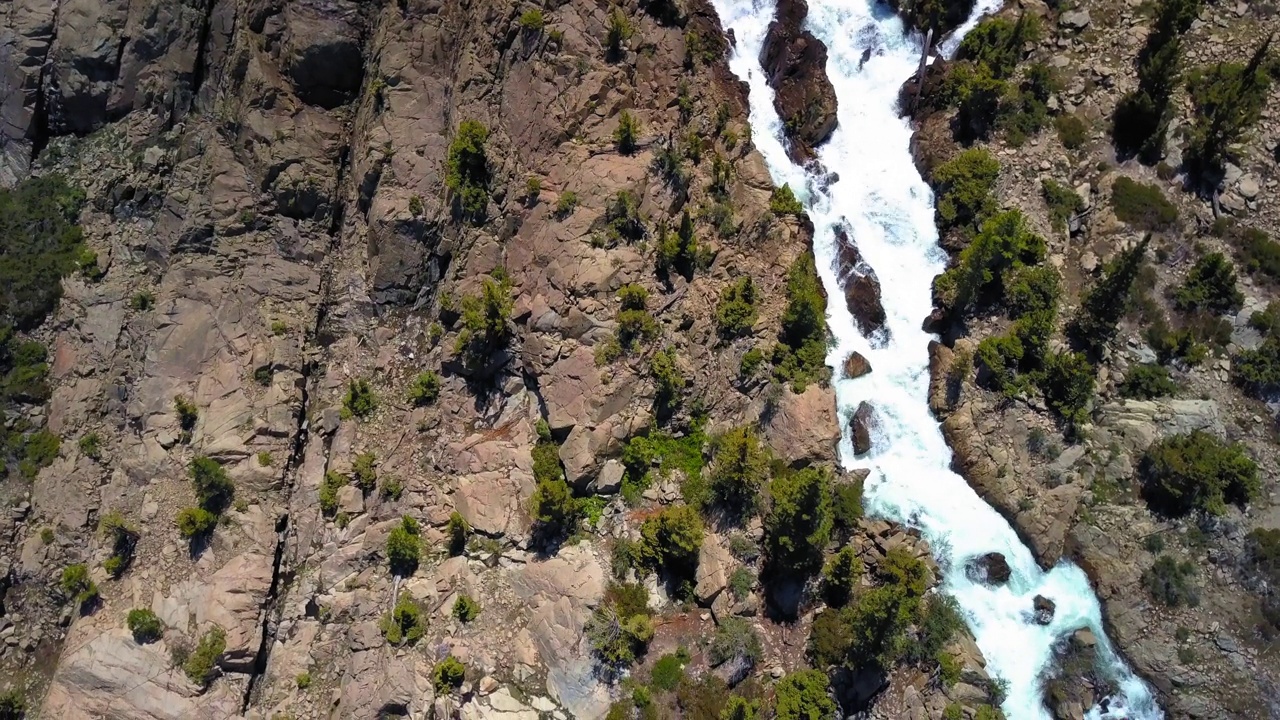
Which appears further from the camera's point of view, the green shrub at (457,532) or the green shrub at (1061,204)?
the green shrub at (1061,204)

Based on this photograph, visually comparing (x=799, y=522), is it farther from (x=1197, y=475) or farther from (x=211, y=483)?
(x=211, y=483)

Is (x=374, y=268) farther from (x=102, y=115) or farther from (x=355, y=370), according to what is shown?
(x=102, y=115)

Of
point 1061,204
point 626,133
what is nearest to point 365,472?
point 626,133

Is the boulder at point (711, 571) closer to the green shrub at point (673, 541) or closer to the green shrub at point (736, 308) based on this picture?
the green shrub at point (673, 541)

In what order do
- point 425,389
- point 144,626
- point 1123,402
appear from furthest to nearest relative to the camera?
point 425,389 < point 1123,402 < point 144,626

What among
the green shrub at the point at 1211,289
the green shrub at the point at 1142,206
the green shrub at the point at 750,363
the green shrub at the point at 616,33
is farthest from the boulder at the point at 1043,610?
the green shrub at the point at 616,33

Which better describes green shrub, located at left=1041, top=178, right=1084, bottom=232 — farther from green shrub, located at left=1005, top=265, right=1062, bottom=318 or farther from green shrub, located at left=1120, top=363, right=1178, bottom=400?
green shrub, located at left=1120, top=363, right=1178, bottom=400

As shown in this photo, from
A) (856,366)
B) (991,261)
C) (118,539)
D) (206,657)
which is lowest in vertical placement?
(206,657)
